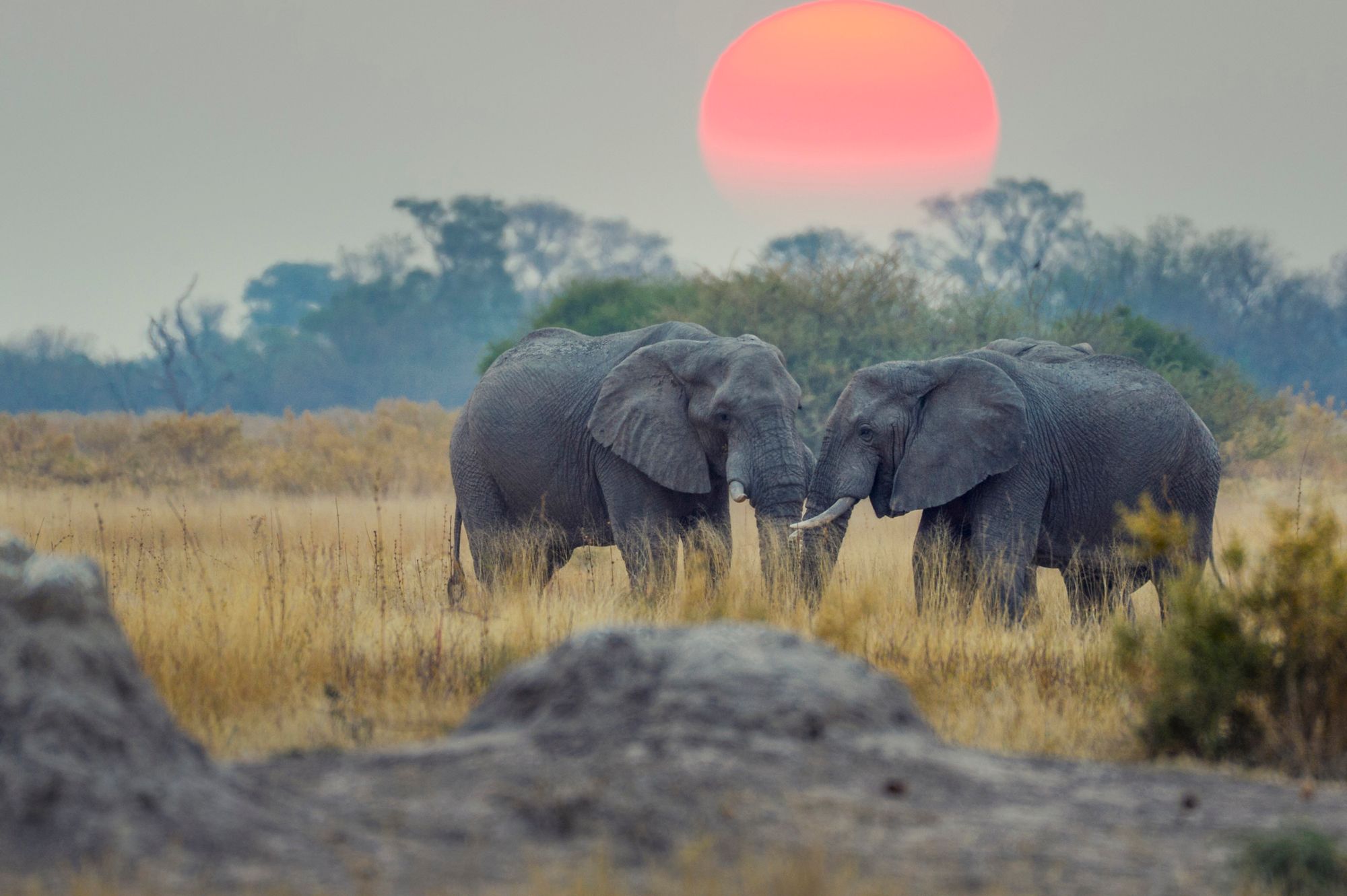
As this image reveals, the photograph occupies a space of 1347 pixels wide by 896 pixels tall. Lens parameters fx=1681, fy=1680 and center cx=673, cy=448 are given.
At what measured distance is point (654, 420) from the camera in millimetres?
11492

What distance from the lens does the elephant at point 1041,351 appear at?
12438 mm

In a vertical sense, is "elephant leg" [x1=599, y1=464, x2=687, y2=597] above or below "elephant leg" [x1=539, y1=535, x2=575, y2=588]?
above

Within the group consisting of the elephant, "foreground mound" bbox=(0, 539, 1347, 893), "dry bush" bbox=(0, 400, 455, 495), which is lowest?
"foreground mound" bbox=(0, 539, 1347, 893)

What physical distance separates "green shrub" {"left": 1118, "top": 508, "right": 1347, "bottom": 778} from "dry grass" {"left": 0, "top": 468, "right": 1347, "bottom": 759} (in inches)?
12.6

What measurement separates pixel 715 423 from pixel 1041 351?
2.95 m

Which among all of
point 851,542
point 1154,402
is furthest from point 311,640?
point 851,542

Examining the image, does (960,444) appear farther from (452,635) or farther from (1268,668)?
(1268,668)

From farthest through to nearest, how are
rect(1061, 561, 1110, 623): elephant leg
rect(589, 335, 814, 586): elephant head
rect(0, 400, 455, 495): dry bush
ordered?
1. rect(0, 400, 455, 495): dry bush
2. rect(1061, 561, 1110, 623): elephant leg
3. rect(589, 335, 814, 586): elephant head

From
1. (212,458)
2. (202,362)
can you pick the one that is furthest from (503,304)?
(212,458)

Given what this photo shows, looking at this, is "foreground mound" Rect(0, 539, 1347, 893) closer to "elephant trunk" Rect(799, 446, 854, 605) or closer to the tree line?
"elephant trunk" Rect(799, 446, 854, 605)

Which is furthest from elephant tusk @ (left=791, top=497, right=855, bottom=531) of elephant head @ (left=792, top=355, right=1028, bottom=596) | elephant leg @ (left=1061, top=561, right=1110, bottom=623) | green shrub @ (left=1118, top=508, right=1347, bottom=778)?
green shrub @ (left=1118, top=508, right=1347, bottom=778)

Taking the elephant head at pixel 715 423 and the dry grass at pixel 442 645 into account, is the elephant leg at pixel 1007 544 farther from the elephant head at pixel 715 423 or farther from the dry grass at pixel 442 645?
the elephant head at pixel 715 423

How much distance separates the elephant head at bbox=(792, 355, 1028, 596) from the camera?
10914 mm

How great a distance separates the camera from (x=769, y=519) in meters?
10.8
